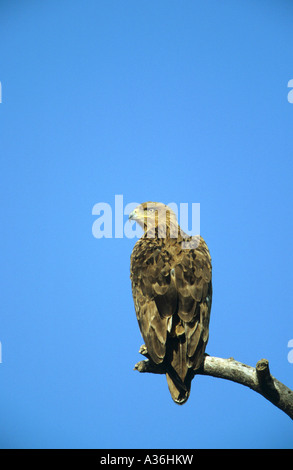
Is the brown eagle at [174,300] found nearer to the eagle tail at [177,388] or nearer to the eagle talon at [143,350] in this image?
the eagle tail at [177,388]

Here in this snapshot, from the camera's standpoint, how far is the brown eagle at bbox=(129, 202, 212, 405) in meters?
4.18

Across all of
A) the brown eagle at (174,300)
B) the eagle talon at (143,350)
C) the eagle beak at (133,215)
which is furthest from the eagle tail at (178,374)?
the eagle beak at (133,215)

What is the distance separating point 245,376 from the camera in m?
4.23

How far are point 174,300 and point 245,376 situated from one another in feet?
2.92

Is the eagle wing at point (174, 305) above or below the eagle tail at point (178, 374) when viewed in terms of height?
above

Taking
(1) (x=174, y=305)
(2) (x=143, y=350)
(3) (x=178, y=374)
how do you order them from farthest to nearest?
1. (2) (x=143, y=350)
2. (1) (x=174, y=305)
3. (3) (x=178, y=374)

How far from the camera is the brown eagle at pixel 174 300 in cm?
418

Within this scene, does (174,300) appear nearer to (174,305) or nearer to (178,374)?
(174,305)

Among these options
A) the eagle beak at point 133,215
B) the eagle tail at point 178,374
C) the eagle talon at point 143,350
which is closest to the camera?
the eagle tail at point 178,374

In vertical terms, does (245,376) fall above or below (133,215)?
below

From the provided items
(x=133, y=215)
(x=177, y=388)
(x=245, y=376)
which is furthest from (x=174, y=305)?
(x=133, y=215)

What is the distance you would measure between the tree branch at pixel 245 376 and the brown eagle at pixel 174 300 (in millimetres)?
144
